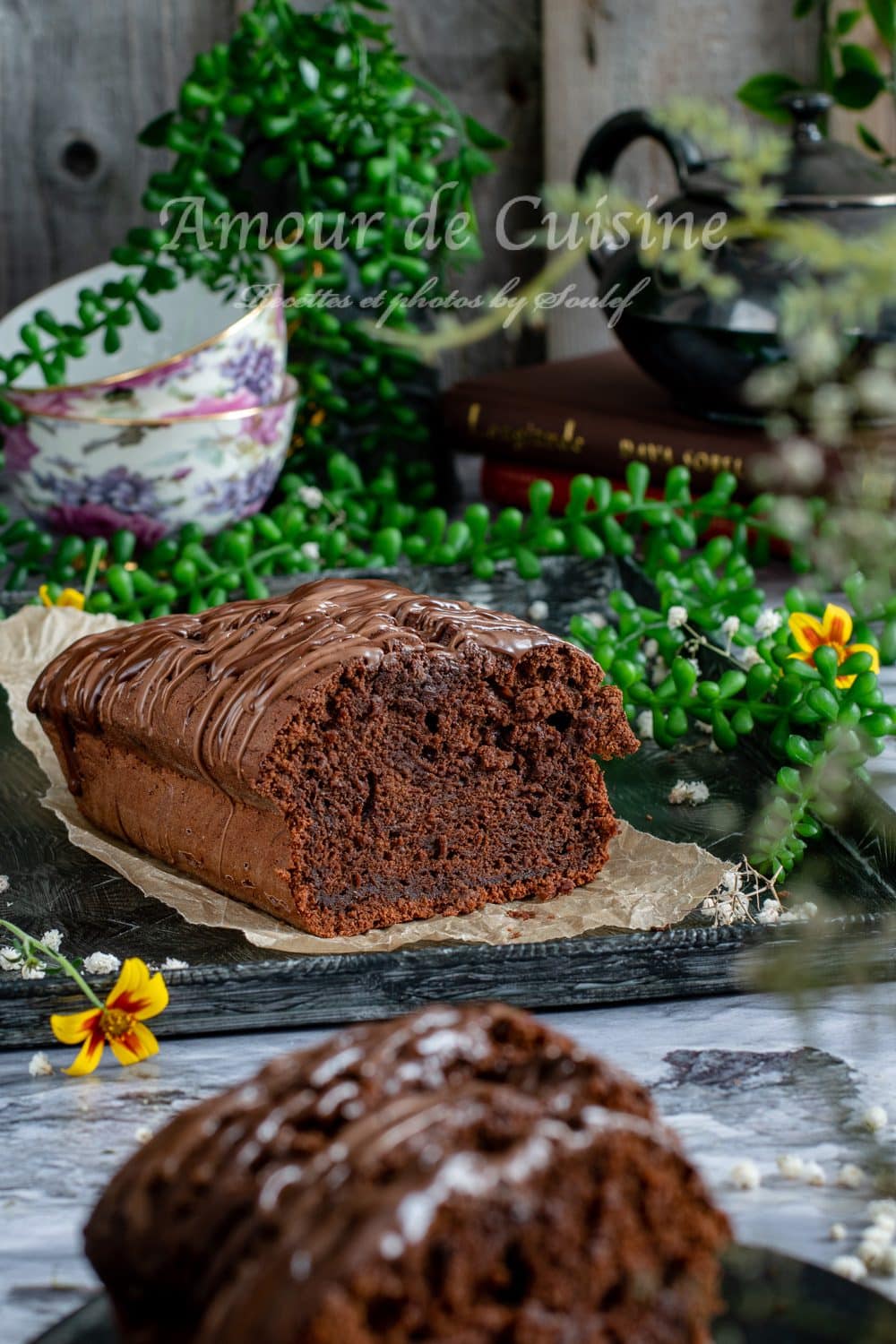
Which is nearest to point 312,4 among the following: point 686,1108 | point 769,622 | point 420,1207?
point 769,622

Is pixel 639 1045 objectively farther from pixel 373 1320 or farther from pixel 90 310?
pixel 90 310

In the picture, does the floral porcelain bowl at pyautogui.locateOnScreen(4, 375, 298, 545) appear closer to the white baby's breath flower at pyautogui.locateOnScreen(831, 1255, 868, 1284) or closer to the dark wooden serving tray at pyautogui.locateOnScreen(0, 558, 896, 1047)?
the dark wooden serving tray at pyautogui.locateOnScreen(0, 558, 896, 1047)

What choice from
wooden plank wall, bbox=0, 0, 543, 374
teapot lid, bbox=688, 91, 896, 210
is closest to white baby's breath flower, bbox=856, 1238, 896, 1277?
teapot lid, bbox=688, 91, 896, 210

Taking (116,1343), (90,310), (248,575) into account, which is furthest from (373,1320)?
(90,310)

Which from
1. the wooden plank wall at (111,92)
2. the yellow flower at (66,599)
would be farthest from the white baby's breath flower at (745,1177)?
the wooden plank wall at (111,92)

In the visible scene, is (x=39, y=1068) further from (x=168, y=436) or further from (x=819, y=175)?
(x=819, y=175)
